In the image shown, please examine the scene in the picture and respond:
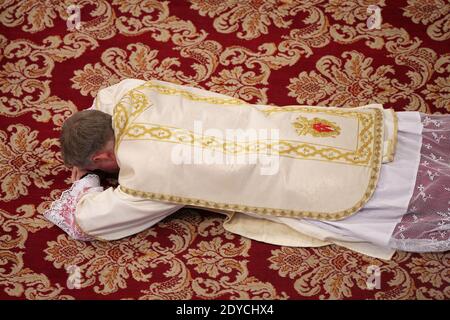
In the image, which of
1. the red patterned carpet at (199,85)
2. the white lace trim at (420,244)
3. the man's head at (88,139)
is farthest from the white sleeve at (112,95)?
the white lace trim at (420,244)

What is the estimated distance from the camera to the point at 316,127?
6.78ft

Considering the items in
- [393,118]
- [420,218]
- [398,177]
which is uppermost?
[393,118]

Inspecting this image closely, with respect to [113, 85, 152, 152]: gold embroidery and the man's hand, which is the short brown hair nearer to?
[113, 85, 152, 152]: gold embroidery

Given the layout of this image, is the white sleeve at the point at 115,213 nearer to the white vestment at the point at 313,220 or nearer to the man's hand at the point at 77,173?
the white vestment at the point at 313,220

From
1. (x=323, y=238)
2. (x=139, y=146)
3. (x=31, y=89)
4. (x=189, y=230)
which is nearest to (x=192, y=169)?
(x=139, y=146)

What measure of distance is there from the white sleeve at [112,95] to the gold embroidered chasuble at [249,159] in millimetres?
216

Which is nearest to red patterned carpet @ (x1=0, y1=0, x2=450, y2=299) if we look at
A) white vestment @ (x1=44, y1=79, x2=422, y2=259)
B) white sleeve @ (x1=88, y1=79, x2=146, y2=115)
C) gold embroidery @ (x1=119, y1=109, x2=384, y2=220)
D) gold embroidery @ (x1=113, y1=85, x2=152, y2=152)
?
white vestment @ (x1=44, y1=79, x2=422, y2=259)

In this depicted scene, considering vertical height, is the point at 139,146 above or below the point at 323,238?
above

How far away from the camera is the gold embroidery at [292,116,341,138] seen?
2049 mm

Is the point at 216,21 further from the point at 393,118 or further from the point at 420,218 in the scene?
the point at 420,218

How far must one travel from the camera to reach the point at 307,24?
2908 millimetres

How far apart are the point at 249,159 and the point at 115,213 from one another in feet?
1.70

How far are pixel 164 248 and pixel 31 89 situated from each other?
3.48 feet

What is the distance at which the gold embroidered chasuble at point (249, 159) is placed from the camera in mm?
1998
